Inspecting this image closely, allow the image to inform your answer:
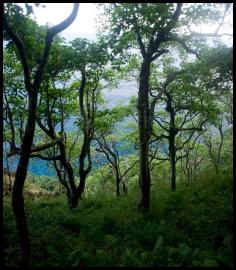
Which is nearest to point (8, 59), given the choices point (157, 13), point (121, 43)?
Answer: point (121, 43)

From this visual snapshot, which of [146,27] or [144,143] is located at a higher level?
[146,27]

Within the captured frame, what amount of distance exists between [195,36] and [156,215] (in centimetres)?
830

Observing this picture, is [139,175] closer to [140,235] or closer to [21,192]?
[140,235]

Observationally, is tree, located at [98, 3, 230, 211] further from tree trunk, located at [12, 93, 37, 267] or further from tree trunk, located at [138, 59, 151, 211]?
tree trunk, located at [12, 93, 37, 267]

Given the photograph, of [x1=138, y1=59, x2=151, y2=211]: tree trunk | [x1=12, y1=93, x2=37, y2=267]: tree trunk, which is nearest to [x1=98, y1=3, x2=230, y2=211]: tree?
[x1=138, y1=59, x2=151, y2=211]: tree trunk

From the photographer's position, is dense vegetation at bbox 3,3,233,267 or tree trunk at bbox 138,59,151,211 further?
tree trunk at bbox 138,59,151,211

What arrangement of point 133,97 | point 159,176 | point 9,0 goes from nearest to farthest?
point 9,0, point 133,97, point 159,176

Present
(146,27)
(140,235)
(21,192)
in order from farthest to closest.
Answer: (146,27) → (140,235) → (21,192)

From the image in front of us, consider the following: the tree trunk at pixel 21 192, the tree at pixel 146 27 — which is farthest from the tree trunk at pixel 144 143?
the tree trunk at pixel 21 192

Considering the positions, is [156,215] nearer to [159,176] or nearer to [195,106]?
[195,106]

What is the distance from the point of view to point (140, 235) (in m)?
12.0

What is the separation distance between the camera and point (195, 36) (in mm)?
16266

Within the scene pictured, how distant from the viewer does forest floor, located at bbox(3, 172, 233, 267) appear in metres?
9.39

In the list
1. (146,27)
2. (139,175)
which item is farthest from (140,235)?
(146,27)
